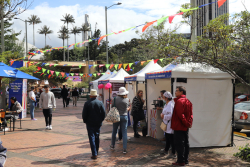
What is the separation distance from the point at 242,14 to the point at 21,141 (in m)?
7.75

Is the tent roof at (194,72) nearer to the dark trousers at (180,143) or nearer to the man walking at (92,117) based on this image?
the dark trousers at (180,143)

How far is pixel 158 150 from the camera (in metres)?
7.41

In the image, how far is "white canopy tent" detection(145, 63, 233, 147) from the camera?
7.66 m

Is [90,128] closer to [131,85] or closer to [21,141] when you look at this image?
[21,141]

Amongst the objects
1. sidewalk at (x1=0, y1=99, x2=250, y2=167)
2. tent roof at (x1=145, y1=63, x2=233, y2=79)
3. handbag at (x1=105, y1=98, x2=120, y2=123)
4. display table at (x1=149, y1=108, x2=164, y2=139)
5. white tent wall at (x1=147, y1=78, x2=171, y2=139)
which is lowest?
sidewalk at (x1=0, y1=99, x2=250, y2=167)

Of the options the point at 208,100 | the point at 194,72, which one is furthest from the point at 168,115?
the point at 208,100

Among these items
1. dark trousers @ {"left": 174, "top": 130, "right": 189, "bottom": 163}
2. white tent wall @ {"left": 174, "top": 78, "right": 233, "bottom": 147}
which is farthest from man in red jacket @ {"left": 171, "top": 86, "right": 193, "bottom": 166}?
white tent wall @ {"left": 174, "top": 78, "right": 233, "bottom": 147}

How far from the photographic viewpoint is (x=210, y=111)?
7801mm

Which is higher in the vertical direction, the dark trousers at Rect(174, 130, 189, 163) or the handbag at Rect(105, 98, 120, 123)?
the handbag at Rect(105, 98, 120, 123)

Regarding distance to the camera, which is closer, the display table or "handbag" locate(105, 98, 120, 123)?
"handbag" locate(105, 98, 120, 123)

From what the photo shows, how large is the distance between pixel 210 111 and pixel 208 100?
34cm

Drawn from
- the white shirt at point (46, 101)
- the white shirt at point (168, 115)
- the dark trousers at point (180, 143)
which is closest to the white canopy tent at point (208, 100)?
the white shirt at point (168, 115)

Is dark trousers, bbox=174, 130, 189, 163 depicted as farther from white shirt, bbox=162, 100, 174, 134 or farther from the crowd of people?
white shirt, bbox=162, 100, 174, 134

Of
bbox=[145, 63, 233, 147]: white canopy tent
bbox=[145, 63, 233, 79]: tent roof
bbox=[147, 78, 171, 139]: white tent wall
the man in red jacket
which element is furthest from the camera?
bbox=[147, 78, 171, 139]: white tent wall
